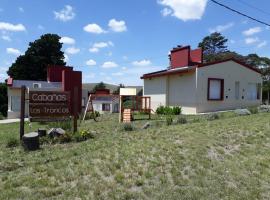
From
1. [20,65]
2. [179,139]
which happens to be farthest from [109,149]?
[20,65]

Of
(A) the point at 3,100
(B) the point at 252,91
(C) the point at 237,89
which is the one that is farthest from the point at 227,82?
(A) the point at 3,100

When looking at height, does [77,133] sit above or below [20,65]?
below

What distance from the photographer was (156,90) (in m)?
28.7

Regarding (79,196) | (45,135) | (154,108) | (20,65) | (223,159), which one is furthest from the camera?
(20,65)

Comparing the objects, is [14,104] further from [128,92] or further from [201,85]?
[201,85]

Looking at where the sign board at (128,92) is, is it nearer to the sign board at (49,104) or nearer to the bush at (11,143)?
the sign board at (49,104)

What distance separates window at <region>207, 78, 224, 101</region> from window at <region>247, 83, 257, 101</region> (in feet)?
11.8

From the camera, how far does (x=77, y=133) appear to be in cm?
1202

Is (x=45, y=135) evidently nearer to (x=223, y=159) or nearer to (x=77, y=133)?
(x=77, y=133)

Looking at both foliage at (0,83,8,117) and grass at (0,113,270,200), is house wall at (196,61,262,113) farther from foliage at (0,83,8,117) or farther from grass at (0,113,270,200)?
foliage at (0,83,8,117)

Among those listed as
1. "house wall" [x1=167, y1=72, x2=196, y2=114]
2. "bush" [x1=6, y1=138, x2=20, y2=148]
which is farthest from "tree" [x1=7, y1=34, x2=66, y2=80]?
"bush" [x1=6, y1=138, x2=20, y2=148]

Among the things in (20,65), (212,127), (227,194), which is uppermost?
(20,65)

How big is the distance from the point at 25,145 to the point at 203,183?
540 centimetres

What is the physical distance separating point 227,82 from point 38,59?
37.2 metres
